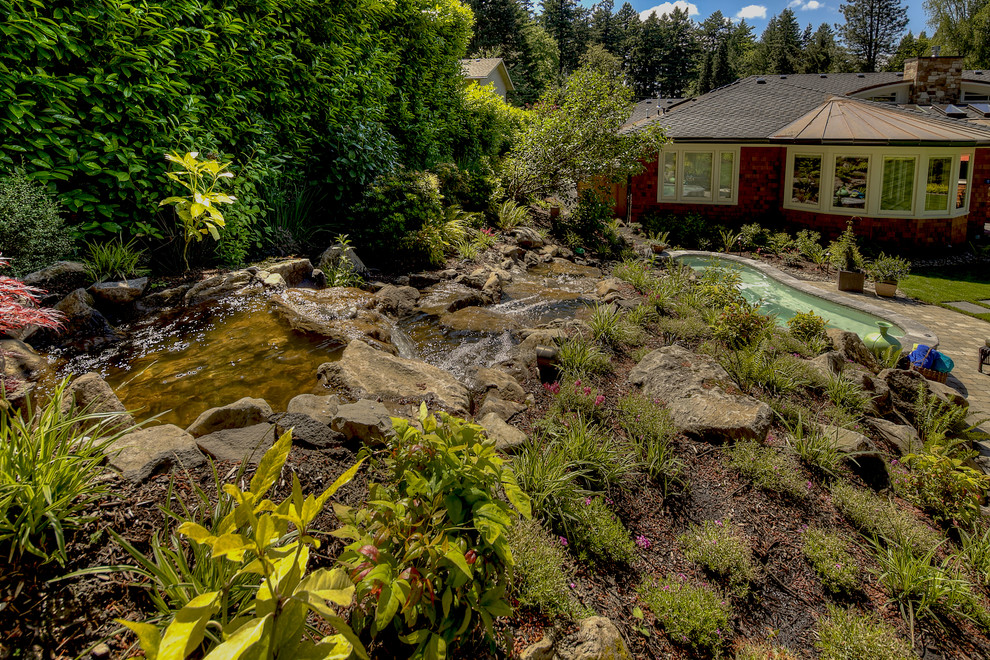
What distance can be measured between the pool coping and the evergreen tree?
6346 centimetres

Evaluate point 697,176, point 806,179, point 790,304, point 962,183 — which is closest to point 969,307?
point 790,304

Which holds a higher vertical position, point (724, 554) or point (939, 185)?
point (939, 185)

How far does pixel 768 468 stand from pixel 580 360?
184cm

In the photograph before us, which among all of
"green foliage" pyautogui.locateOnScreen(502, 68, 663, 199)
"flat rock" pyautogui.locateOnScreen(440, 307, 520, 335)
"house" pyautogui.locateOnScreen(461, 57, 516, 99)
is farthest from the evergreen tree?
"flat rock" pyautogui.locateOnScreen(440, 307, 520, 335)

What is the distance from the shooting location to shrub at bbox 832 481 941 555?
3.48 meters

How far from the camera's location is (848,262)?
456 inches

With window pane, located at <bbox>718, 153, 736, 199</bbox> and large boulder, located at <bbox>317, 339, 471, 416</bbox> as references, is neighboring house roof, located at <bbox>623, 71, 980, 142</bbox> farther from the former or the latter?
large boulder, located at <bbox>317, 339, 471, 416</bbox>

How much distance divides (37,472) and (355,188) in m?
7.52

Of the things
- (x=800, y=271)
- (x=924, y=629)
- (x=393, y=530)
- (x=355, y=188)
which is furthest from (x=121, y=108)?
(x=800, y=271)

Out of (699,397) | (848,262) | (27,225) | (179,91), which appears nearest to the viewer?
(27,225)

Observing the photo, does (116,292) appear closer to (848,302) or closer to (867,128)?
(848,302)

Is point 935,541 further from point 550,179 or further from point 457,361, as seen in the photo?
point 550,179

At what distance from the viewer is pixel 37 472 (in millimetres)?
1690

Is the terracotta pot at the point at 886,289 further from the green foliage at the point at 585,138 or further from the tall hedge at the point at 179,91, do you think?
the tall hedge at the point at 179,91
